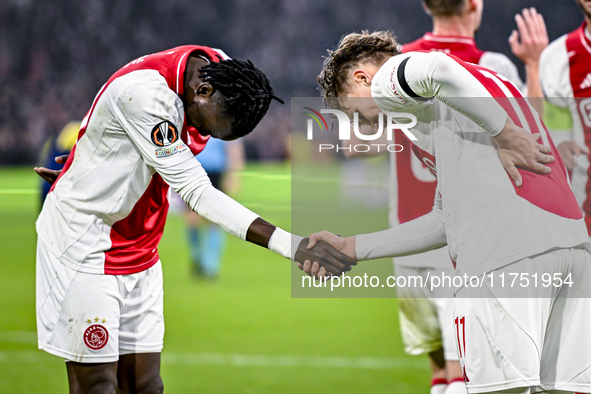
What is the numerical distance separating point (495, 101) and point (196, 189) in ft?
3.29

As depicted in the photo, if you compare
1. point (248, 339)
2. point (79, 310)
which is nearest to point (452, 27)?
point (79, 310)

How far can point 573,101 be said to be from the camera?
12.2 ft

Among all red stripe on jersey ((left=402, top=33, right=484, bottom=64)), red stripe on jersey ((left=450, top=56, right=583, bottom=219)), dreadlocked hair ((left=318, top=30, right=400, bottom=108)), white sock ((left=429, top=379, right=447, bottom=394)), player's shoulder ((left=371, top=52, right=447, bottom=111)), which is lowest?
white sock ((left=429, top=379, right=447, bottom=394))

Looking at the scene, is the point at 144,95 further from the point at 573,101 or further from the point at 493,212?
the point at 573,101

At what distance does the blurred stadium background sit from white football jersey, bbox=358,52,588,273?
7.70ft

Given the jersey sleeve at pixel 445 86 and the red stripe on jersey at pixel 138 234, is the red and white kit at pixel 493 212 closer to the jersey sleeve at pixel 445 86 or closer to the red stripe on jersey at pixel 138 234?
the jersey sleeve at pixel 445 86

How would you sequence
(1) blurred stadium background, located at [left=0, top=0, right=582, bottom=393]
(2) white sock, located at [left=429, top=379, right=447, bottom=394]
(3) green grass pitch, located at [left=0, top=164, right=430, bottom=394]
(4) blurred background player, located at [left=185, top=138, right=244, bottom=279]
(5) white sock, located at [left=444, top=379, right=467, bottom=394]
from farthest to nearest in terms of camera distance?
(4) blurred background player, located at [left=185, top=138, right=244, bottom=279], (1) blurred stadium background, located at [left=0, top=0, right=582, bottom=393], (3) green grass pitch, located at [left=0, top=164, right=430, bottom=394], (2) white sock, located at [left=429, top=379, right=447, bottom=394], (5) white sock, located at [left=444, top=379, right=467, bottom=394]

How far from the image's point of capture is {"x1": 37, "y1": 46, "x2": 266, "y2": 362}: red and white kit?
2.09 metres

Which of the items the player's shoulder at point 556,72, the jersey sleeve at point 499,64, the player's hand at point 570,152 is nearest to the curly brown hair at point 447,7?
the jersey sleeve at point 499,64

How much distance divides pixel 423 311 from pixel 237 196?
19.7ft

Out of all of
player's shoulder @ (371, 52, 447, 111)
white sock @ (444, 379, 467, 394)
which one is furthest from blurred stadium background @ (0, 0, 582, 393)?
player's shoulder @ (371, 52, 447, 111)

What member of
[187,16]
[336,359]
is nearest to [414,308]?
[336,359]

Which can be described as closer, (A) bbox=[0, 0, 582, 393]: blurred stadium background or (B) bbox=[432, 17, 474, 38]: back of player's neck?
(B) bbox=[432, 17, 474, 38]: back of player's neck

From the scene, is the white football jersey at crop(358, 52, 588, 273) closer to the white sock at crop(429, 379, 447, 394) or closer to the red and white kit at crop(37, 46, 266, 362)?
the red and white kit at crop(37, 46, 266, 362)
